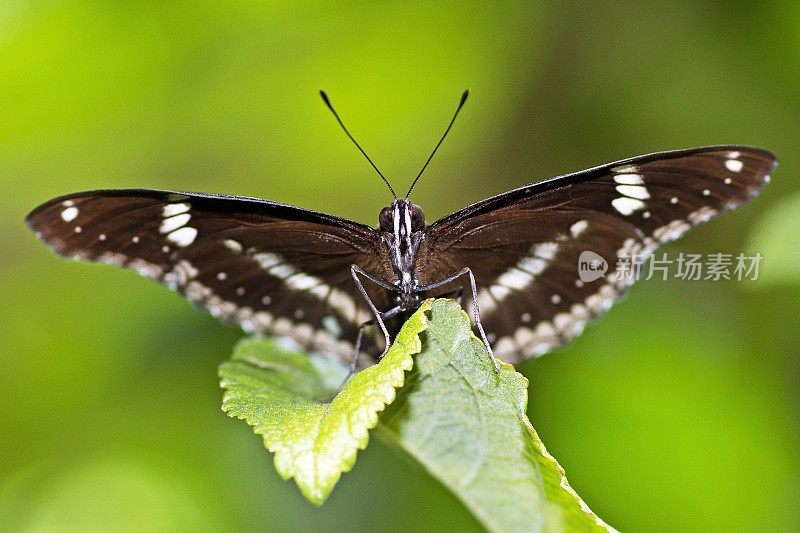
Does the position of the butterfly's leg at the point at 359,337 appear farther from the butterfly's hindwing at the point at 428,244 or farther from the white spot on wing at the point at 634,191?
the white spot on wing at the point at 634,191

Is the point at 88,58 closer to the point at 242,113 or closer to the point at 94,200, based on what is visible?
the point at 242,113

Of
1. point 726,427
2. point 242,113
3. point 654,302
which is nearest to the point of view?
point 726,427

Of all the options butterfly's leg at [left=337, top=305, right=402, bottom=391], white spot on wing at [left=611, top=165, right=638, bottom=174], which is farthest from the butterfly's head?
white spot on wing at [left=611, top=165, right=638, bottom=174]

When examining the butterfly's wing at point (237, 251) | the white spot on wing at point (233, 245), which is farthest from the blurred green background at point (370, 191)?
the white spot on wing at point (233, 245)

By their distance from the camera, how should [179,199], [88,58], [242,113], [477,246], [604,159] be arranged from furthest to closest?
[604,159] < [242,113] < [88,58] < [477,246] < [179,199]

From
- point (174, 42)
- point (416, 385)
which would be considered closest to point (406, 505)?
point (416, 385)

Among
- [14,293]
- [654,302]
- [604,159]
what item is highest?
[604,159]

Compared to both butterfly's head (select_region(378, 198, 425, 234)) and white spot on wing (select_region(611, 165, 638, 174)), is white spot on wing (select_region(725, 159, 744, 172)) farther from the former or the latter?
butterfly's head (select_region(378, 198, 425, 234))
